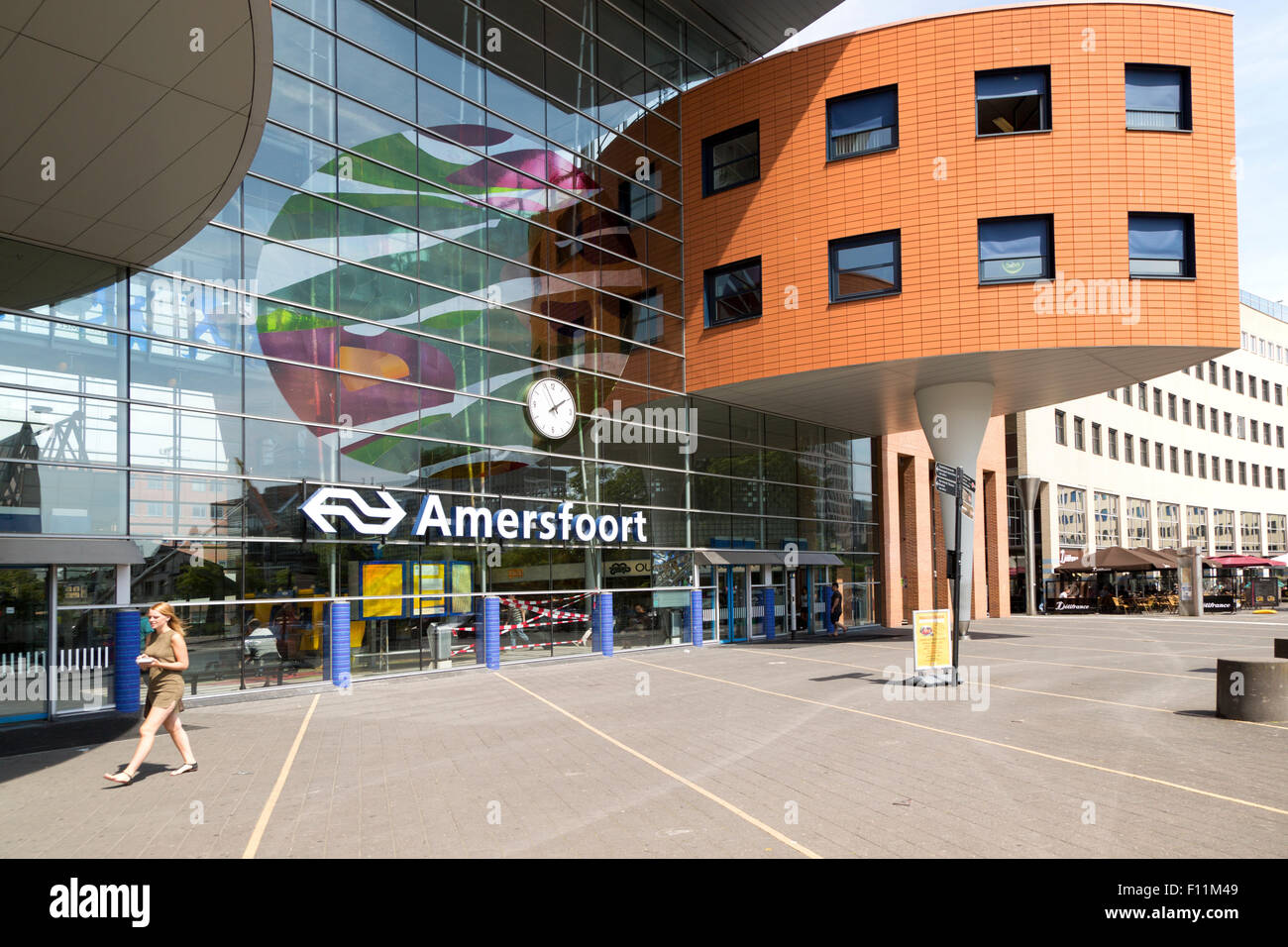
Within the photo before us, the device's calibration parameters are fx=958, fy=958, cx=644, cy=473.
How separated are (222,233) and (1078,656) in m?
21.0

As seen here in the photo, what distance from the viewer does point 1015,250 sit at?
934 inches

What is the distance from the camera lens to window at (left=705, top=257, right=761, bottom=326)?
88.4ft

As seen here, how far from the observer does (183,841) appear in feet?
24.2

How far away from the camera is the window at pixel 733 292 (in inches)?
1061

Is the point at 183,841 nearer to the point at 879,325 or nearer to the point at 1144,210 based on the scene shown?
the point at 879,325

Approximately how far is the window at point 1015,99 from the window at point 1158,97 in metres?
2.00

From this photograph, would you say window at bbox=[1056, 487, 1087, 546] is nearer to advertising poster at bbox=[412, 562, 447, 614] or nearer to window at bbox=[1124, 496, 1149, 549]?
window at bbox=[1124, 496, 1149, 549]

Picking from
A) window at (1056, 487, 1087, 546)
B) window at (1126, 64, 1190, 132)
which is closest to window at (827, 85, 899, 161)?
window at (1126, 64, 1190, 132)

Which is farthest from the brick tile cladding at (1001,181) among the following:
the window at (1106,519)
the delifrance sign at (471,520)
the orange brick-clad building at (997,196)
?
the window at (1106,519)

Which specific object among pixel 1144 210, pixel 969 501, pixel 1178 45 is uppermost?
pixel 1178 45

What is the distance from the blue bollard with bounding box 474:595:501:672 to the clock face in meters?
4.55

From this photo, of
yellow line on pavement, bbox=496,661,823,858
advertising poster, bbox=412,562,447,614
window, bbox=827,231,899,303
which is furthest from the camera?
window, bbox=827,231,899,303
